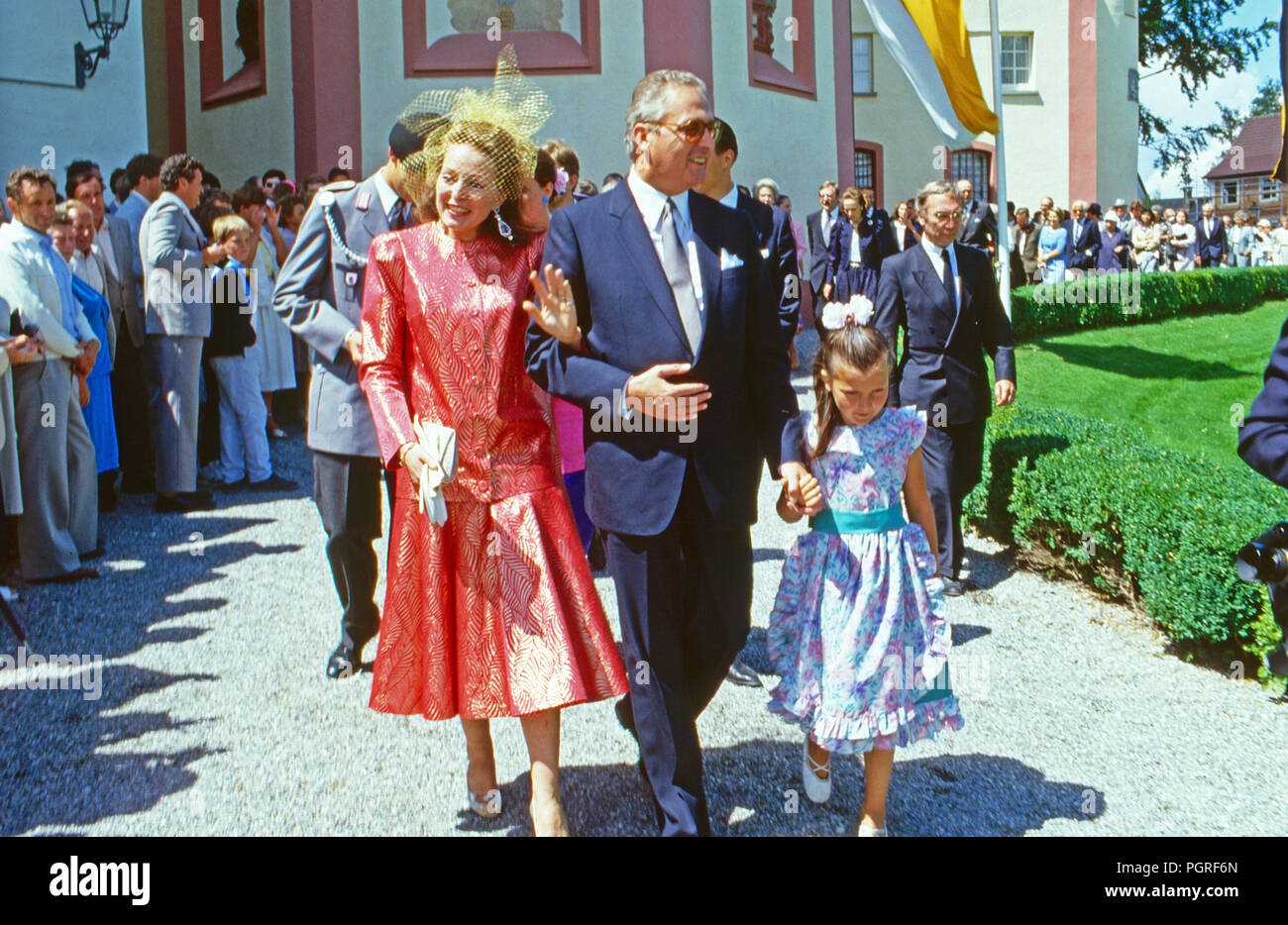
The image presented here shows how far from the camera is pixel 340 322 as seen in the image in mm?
5035

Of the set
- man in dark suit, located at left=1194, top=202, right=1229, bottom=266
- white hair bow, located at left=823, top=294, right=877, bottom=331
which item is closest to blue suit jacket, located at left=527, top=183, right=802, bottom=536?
white hair bow, located at left=823, top=294, right=877, bottom=331

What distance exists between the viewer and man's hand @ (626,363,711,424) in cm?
356

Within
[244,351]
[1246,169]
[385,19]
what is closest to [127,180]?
[244,351]

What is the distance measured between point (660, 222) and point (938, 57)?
34.6ft

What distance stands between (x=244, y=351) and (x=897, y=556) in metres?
7.18

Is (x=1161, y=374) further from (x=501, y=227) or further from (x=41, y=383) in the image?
(x=501, y=227)

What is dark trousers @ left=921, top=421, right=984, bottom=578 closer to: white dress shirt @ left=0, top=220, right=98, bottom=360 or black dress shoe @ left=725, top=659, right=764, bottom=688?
black dress shoe @ left=725, top=659, right=764, bottom=688

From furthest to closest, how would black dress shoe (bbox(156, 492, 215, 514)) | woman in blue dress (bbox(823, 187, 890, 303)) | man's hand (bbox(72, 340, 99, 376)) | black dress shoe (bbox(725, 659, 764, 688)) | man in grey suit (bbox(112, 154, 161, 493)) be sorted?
woman in blue dress (bbox(823, 187, 890, 303))
man in grey suit (bbox(112, 154, 161, 493))
black dress shoe (bbox(156, 492, 215, 514))
man's hand (bbox(72, 340, 99, 376))
black dress shoe (bbox(725, 659, 764, 688))

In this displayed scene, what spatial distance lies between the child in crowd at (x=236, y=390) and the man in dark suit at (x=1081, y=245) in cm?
1762

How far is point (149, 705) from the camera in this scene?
17.1 feet

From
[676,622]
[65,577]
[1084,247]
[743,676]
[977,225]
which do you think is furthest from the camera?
[1084,247]

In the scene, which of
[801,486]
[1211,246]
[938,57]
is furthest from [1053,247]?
[801,486]

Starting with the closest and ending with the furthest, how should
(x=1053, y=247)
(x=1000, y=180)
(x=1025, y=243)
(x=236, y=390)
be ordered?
(x=236, y=390) → (x=1000, y=180) → (x=1025, y=243) → (x=1053, y=247)

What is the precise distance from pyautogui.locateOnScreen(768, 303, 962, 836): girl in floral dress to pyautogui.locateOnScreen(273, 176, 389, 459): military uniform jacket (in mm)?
1982
